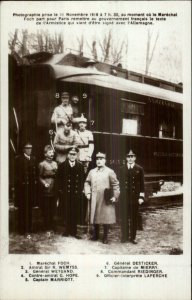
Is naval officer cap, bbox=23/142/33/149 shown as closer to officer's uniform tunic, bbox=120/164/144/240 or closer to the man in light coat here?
the man in light coat

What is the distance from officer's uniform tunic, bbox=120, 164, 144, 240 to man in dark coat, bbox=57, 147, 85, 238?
1.08 feet

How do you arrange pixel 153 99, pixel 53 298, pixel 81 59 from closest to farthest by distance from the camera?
pixel 53 298
pixel 81 59
pixel 153 99

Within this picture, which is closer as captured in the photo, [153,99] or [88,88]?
[88,88]

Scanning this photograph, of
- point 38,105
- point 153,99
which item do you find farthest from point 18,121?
point 153,99

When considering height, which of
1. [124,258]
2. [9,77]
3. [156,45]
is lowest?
[124,258]

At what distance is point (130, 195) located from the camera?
346cm

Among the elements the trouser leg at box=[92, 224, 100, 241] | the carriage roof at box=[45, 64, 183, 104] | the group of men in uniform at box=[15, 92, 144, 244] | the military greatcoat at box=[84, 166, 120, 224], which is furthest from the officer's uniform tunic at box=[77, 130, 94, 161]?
the trouser leg at box=[92, 224, 100, 241]

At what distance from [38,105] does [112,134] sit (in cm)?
62

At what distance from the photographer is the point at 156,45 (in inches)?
136

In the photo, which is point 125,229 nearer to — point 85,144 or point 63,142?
point 85,144

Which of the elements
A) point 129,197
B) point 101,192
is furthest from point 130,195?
point 101,192

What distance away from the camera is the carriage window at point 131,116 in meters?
3.55

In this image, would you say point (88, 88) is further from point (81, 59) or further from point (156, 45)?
point (156, 45)

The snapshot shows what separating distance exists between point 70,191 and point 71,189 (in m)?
0.02
